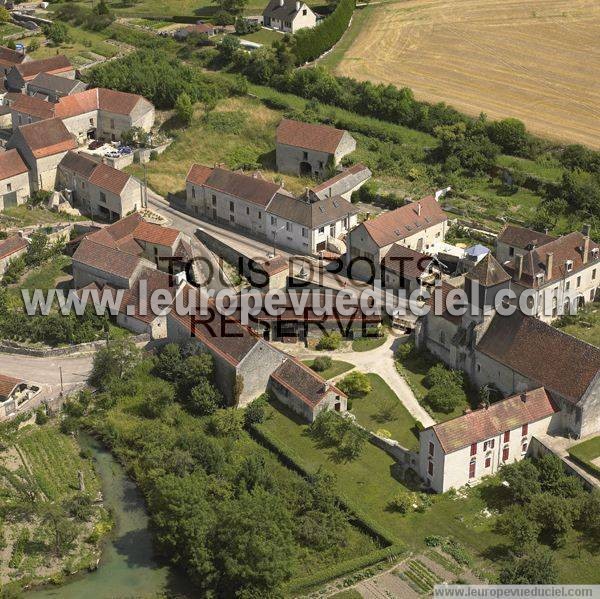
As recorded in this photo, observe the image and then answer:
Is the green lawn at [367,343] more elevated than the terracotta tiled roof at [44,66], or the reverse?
the terracotta tiled roof at [44,66]

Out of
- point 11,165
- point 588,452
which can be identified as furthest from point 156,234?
point 588,452

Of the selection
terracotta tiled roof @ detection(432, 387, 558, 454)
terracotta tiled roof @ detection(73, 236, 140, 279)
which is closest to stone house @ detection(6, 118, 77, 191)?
terracotta tiled roof @ detection(73, 236, 140, 279)

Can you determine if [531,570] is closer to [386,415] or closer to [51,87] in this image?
[386,415]

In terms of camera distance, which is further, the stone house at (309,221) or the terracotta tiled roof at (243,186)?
the terracotta tiled roof at (243,186)

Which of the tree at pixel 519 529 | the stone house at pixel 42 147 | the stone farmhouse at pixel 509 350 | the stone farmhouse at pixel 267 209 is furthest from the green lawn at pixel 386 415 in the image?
the stone house at pixel 42 147

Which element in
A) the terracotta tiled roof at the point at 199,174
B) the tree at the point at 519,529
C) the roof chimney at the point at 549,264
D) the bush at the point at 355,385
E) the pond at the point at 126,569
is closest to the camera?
the pond at the point at 126,569

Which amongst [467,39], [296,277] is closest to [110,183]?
[296,277]

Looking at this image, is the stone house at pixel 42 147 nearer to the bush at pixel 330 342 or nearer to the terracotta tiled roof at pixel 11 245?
the terracotta tiled roof at pixel 11 245
